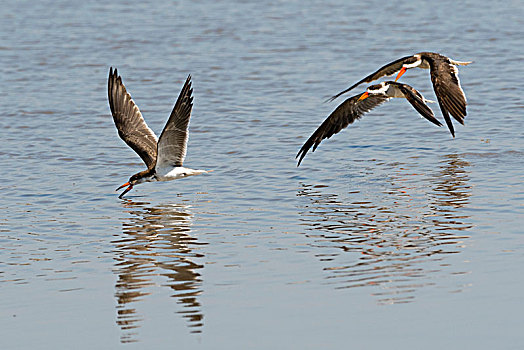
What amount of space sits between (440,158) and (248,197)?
2.87m

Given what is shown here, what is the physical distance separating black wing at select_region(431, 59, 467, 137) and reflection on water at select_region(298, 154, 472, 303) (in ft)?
1.93

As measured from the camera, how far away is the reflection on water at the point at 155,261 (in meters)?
7.10

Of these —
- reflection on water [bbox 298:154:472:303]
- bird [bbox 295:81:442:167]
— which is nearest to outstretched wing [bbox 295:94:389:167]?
bird [bbox 295:81:442:167]

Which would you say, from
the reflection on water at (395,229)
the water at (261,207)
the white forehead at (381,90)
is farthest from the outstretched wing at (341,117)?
the reflection on water at (395,229)

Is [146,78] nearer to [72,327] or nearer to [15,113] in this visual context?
[15,113]

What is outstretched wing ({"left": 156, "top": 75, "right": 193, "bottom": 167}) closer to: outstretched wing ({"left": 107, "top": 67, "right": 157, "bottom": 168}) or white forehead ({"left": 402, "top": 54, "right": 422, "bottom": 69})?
outstretched wing ({"left": 107, "top": 67, "right": 157, "bottom": 168})

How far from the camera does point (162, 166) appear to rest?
10695 mm

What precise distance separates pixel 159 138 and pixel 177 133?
0.20 m

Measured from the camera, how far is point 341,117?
12.4 metres

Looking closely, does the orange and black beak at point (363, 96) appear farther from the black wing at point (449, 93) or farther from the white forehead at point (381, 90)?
the black wing at point (449, 93)

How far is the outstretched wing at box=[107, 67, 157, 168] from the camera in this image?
11.4 m

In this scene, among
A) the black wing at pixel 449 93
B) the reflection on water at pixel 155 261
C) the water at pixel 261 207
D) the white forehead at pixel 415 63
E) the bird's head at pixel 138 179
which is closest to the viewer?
the water at pixel 261 207

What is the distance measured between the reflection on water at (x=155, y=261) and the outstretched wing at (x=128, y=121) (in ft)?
3.00

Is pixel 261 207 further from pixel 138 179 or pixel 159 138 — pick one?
pixel 138 179
